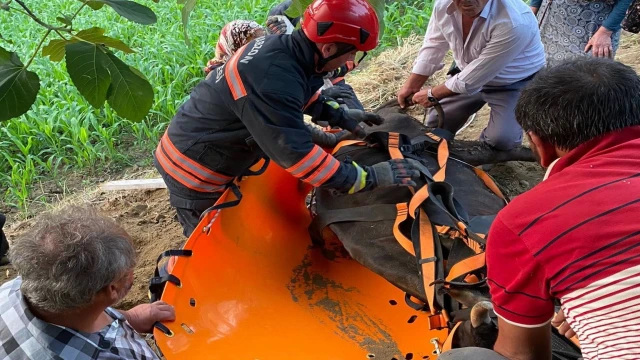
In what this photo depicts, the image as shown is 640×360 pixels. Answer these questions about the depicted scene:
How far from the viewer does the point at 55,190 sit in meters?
4.55

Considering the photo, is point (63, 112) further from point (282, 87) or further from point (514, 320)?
point (514, 320)

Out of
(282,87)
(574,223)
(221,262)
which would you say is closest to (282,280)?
(221,262)

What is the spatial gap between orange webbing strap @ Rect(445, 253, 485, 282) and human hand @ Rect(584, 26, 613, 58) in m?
2.07

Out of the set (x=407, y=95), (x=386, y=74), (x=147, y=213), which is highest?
(x=407, y=95)

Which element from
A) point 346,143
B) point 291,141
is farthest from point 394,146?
point 291,141

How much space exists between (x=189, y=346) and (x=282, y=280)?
0.77m

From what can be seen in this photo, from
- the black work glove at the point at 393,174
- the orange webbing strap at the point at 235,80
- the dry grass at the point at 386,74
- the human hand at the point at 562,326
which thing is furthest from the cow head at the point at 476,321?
the dry grass at the point at 386,74

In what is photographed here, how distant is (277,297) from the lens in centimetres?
272

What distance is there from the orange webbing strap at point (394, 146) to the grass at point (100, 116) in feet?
8.21

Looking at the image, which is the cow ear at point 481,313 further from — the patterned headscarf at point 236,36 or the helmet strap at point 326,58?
the patterned headscarf at point 236,36

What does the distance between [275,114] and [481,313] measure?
104 cm

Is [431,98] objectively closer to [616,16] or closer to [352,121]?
[352,121]

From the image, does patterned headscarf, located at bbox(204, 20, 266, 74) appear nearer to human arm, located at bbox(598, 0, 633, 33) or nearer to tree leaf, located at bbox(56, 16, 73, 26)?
human arm, located at bbox(598, 0, 633, 33)

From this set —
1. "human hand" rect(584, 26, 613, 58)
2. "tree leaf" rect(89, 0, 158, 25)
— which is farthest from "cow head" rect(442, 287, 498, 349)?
"human hand" rect(584, 26, 613, 58)
